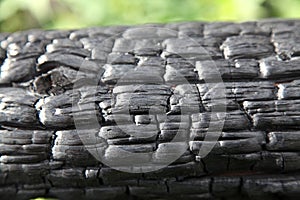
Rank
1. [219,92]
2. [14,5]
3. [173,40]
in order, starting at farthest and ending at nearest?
1. [14,5]
2. [173,40]
3. [219,92]

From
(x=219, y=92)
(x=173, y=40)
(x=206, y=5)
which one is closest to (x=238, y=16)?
(x=206, y=5)

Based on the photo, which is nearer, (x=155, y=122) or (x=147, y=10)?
(x=155, y=122)

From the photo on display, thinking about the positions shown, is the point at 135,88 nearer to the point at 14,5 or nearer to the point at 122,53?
the point at 122,53

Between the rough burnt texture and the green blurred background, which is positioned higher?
the green blurred background

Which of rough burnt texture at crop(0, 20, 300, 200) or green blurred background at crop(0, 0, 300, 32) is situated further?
green blurred background at crop(0, 0, 300, 32)
